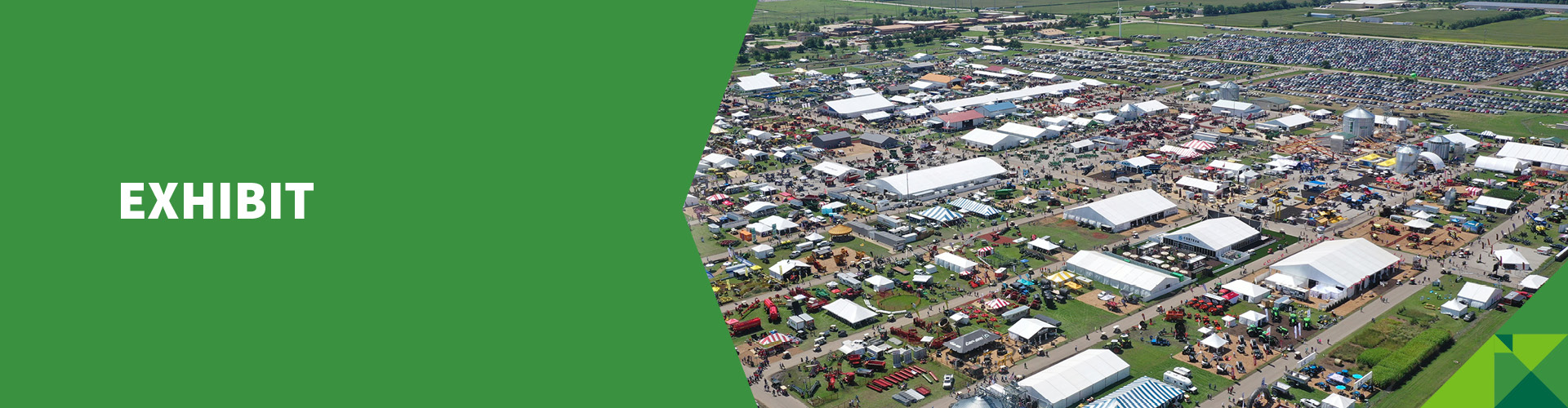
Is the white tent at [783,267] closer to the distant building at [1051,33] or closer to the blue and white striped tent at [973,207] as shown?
the blue and white striped tent at [973,207]

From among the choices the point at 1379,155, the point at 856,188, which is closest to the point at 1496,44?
the point at 1379,155

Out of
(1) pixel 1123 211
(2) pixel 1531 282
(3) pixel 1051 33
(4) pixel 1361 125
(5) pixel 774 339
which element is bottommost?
(5) pixel 774 339

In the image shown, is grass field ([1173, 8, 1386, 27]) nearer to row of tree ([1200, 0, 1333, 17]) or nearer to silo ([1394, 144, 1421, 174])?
row of tree ([1200, 0, 1333, 17])

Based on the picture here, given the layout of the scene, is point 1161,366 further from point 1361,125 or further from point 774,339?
point 1361,125

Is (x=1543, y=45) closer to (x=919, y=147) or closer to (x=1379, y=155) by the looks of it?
(x=1379, y=155)

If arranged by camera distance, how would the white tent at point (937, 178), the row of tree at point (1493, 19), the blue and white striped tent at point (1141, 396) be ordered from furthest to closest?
the row of tree at point (1493, 19) < the white tent at point (937, 178) < the blue and white striped tent at point (1141, 396)

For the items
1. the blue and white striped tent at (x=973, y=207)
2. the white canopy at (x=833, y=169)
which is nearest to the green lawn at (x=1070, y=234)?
the blue and white striped tent at (x=973, y=207)

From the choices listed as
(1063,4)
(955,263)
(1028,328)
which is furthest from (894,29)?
(1028,328)

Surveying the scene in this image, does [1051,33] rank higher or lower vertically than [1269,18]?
lower
